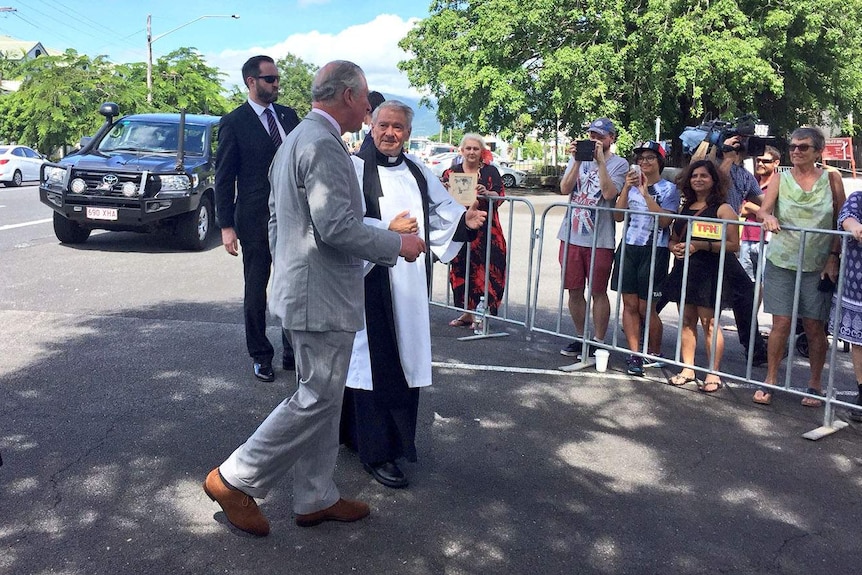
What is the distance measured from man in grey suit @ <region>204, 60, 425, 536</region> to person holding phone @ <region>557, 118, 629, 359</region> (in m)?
3.22

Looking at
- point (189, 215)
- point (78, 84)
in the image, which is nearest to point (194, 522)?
point (189, 215)

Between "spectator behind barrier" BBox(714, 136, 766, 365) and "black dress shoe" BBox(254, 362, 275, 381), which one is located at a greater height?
"spectator behind barrier" BBox(714, 136, 766, 365)

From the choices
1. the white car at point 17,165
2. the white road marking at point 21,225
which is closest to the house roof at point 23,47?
the white car at point 17,165

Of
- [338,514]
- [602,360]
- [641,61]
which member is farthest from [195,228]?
[641,61]

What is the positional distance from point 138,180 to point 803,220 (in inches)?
344

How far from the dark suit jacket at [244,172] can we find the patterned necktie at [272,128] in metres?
0.04

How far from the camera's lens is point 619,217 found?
6418 millimetres

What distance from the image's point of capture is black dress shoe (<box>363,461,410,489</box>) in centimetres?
407

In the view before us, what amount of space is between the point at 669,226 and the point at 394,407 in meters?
2.98

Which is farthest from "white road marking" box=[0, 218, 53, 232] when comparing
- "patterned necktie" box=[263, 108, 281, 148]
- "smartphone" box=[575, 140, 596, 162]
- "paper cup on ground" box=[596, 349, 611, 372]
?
"paper cup on ground" box=[596, 349, 611, 372]

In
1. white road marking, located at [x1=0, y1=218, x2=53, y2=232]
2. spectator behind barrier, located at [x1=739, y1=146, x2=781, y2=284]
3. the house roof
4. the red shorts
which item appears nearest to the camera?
the red shorts

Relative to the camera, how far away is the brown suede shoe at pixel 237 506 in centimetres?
341

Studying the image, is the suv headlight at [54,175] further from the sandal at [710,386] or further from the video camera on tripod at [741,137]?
the sandal at [710,386]

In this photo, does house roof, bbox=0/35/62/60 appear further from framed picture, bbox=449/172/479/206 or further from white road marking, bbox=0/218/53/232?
framed picture, bbox=449/172/479/206
